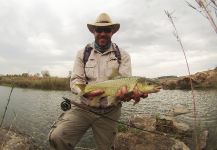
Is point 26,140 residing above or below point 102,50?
below

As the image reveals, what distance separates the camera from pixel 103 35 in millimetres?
5520

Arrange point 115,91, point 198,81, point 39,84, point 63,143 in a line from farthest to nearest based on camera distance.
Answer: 1. point 198,81
2. point 39,84
3. point 63,143
4. point 115,91

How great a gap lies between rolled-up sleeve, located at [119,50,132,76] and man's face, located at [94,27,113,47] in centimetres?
38

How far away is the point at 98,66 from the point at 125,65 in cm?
46

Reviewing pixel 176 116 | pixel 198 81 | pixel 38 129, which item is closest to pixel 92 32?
pixel 38 129

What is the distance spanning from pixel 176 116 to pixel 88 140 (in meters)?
4.99

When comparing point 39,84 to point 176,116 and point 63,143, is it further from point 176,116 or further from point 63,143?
point 63,143

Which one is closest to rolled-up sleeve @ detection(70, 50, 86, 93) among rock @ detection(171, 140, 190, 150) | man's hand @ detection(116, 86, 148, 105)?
man's hand @ detection(116, 86, 148, 105)

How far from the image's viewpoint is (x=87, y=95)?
4855 millimetres

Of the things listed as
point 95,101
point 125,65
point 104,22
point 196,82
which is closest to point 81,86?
point 95,101

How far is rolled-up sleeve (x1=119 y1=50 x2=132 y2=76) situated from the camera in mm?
5492

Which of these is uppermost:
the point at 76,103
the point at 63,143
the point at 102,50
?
the point at 102,50

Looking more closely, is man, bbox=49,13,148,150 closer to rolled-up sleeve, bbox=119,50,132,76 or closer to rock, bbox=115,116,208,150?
rolled-up sleeve, bbox=119,50,132,76

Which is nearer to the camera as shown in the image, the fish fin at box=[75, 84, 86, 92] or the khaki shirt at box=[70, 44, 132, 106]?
the fish fin at box=[75, 84, 86, 92]
